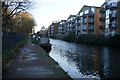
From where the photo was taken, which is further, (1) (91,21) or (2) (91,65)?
(1) (91,21)

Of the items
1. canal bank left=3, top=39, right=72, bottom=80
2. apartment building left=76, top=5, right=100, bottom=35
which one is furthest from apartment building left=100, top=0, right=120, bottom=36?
canal bank left=3, top=39, right=72, bottom=80

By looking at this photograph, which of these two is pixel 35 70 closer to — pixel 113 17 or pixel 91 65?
pixel 91 65

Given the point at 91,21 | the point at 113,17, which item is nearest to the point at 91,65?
the point at 113,17

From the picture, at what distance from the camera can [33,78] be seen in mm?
13039

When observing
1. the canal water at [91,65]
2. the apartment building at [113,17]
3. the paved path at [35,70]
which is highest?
the apartment building at [113,17]

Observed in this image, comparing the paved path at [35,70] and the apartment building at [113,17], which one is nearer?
the paved path at [35,70]

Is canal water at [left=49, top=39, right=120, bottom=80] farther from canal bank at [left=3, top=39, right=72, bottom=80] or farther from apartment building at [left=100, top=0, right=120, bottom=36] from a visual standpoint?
apartment building at [left=100, top=0, right=120, bottom=36]

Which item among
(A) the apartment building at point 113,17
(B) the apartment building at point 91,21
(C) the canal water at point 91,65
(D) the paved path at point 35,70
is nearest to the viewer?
(D) the paved path at point 35,70

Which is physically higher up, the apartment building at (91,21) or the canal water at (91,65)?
the apartment building at (91,21)

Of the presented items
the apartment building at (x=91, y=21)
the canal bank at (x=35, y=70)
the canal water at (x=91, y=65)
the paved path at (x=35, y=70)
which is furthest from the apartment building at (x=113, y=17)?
the canal bank at (x=35, y=70)

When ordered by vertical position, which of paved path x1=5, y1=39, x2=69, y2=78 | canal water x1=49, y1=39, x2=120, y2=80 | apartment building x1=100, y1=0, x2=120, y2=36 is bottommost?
canal water x1=49, y1=39, x2=120, y2=80

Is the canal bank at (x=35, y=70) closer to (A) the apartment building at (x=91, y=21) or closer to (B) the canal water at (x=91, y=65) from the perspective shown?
(B) the canal water at (x=91, y=65)

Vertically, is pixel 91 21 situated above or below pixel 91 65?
above

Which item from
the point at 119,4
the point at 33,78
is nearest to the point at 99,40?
→ the point at 119,4
